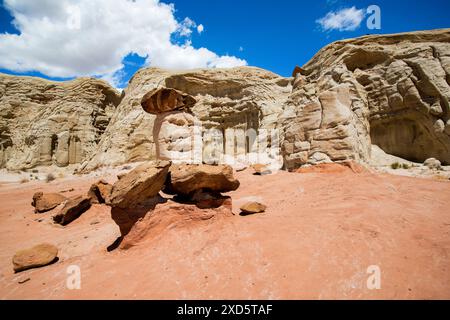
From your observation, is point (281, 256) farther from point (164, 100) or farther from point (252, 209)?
point (164, 100)

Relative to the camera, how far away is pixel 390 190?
450 centimetres

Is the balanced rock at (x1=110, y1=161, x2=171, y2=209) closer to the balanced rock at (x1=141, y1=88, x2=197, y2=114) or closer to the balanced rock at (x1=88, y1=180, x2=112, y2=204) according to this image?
the balanced rock at (x1=141, y1=88, x2=197, y2=114)

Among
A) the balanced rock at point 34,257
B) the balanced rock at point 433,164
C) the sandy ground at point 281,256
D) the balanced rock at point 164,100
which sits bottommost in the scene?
the balanced rock at point 34,257

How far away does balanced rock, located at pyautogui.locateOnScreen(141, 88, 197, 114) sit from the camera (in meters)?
5.86

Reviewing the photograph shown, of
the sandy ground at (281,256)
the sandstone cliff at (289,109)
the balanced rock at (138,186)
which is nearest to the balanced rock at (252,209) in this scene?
the sandy ground at (281,256)

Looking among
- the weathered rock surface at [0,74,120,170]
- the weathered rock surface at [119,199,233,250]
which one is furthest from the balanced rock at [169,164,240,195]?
the weathered rock surface at [0,74,120,170]

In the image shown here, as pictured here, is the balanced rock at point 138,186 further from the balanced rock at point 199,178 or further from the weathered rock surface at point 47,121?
the weathered rock surface at point 47,121

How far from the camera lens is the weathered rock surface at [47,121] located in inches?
680

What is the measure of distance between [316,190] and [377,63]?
814cm

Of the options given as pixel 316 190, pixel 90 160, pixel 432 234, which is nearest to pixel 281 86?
pixel 316 190

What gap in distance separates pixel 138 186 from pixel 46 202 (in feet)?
15.1

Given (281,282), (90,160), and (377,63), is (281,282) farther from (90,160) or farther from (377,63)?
(90,160)

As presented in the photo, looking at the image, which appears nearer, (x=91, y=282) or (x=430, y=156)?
(x=91, y=282)

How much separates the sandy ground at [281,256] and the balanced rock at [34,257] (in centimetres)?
13
